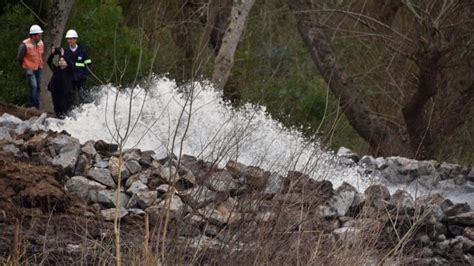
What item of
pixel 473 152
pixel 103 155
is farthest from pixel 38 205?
pixel 473 152

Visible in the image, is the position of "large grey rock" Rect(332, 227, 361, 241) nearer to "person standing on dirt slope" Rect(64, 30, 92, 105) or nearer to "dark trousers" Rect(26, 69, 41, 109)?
"person standing on dirt slope" Rect(64, 30, 92, 105)

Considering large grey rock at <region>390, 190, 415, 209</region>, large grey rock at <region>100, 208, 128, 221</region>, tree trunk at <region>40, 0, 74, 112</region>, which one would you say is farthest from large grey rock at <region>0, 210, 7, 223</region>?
tree trunk at <region>40, 0, 74, 112</region>

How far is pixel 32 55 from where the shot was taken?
22.8 m

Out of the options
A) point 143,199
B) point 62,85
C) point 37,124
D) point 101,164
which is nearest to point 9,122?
point 37,124

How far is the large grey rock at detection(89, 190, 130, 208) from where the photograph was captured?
46.5ft

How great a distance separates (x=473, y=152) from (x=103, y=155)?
16.6 metres

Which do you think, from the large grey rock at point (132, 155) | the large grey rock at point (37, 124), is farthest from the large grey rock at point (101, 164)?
the large grey rock at point (37, 124)

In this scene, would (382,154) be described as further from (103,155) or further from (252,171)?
(252,171)

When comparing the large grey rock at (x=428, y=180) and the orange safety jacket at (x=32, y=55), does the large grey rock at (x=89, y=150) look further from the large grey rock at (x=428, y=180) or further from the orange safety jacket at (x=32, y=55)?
the orange safety jacket at (x=32, y=55)

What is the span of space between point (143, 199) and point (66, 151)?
1358 millimetres

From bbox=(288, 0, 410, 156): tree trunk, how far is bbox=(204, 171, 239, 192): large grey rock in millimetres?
13325

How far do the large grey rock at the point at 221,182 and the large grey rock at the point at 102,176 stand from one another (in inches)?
94.7

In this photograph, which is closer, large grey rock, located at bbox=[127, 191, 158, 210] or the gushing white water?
large grey rock, located at bbox=[127, 191, 158, 210]

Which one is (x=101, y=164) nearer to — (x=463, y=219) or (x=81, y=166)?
(x=81, y=166)
